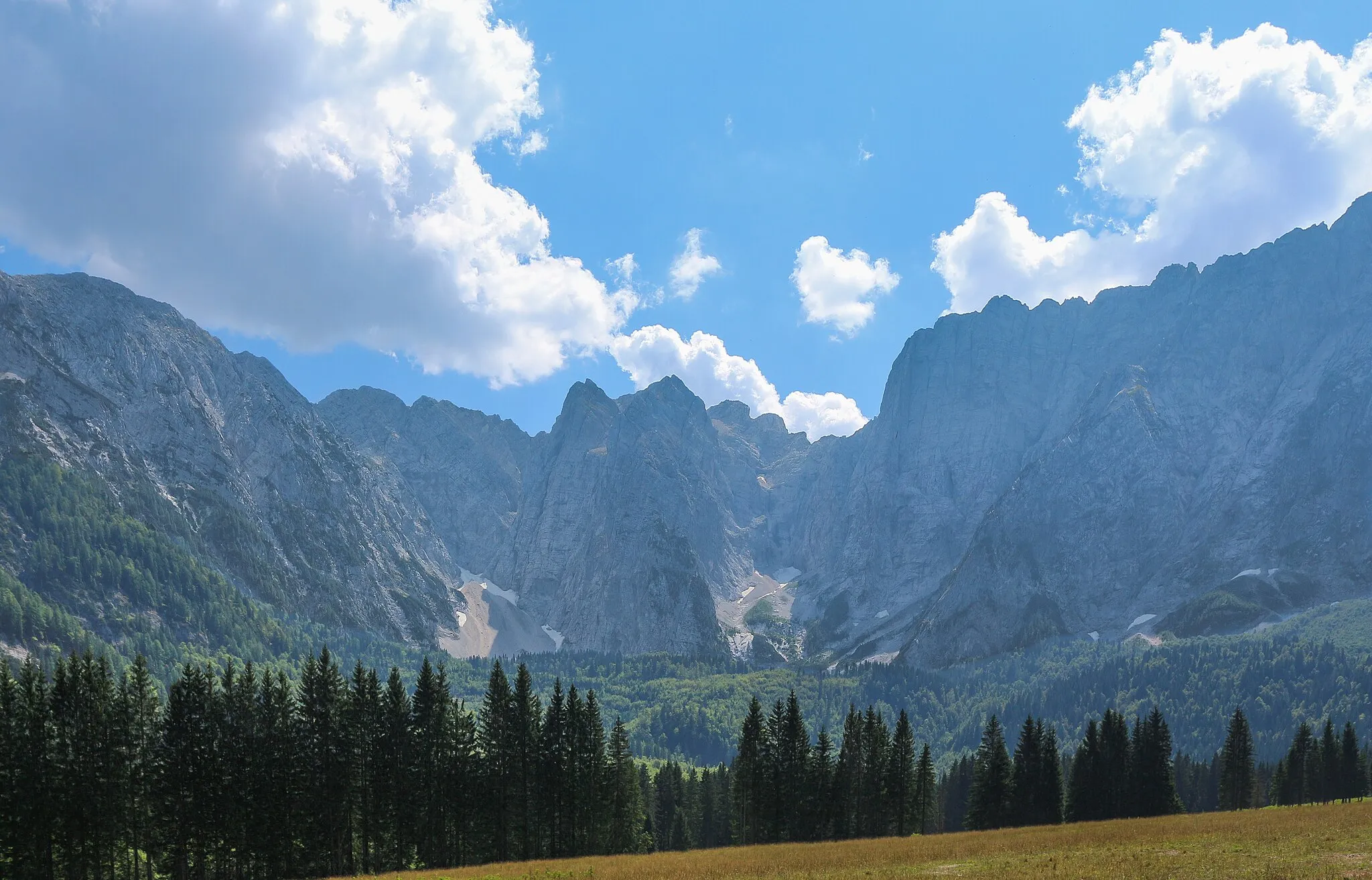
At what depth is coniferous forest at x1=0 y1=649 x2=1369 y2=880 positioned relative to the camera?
54.7 m

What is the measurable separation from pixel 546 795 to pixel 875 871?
38.5m

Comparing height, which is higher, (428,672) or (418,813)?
(428,672)

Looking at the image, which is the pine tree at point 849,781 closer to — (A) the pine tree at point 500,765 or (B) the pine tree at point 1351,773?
(A) the pine tree at point 500,765

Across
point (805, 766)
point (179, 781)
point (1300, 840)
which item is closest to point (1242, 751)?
point (805, 766)

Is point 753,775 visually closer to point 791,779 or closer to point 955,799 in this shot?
point 791,779

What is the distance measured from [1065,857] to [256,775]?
45.2 metres

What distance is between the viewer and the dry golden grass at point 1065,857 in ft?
108

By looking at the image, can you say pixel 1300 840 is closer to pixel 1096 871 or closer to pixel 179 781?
pixel 1096 871

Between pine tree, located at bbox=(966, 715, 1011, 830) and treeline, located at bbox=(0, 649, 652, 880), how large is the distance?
4418 centimetres

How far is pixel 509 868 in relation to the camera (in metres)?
45.8

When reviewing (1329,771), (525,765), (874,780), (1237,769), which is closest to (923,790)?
(874,780)

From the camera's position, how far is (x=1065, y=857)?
129 ft

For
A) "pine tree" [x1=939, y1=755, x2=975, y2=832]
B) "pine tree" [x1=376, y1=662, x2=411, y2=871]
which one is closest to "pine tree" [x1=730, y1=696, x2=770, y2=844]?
"pine tree" [x1=376, y1=662, x2=411, y2=871]

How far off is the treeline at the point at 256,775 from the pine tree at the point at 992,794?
4418cm
